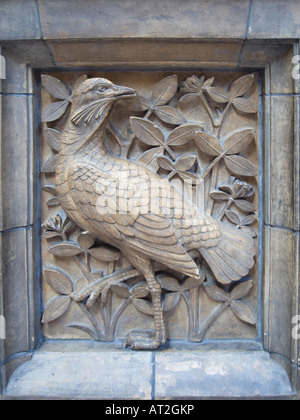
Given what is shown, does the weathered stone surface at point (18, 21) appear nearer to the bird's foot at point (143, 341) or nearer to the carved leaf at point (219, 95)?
the carved leaf at point (219, 95)

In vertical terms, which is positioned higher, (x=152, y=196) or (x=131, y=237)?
(x=152, y=196)

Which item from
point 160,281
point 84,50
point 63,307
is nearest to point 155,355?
point 160,281

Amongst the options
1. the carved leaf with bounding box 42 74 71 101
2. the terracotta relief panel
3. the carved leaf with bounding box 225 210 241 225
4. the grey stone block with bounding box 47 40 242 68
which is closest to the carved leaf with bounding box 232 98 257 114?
the terracotta relief panel

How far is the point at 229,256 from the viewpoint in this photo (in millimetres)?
1218

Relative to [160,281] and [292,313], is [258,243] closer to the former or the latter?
[292,313]

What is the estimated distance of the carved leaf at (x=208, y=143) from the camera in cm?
124

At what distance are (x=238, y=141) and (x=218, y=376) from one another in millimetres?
757

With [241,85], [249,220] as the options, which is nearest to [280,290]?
[249,220]

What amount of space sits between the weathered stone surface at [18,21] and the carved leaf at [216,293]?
0.95 m

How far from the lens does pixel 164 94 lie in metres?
1.24

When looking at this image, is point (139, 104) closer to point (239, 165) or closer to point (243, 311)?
point (239, 165)

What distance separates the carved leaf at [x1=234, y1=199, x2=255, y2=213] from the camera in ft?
4.19

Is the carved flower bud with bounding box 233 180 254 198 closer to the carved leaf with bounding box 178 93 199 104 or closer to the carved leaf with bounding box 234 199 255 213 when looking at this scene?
the carved leaf with bounding box 234 199 255 213

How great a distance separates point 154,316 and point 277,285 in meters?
0.41
